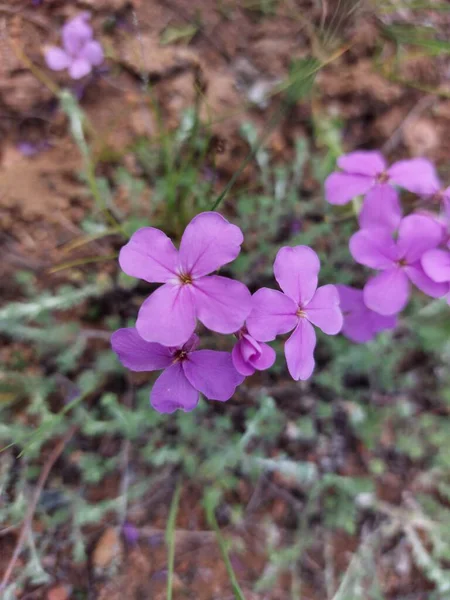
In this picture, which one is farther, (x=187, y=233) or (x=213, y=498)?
(x=213, y=498)

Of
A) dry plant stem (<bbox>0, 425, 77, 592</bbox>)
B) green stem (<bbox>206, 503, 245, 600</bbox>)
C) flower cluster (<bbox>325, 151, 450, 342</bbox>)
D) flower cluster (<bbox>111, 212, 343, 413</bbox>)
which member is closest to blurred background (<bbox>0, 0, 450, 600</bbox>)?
dry plant stem (<bbox>0, 425, 77, 592</bbox>)

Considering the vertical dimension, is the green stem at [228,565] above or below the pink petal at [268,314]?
below

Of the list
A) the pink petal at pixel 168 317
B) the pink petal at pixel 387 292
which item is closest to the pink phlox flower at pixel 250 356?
the pink petal at pixel 168 317

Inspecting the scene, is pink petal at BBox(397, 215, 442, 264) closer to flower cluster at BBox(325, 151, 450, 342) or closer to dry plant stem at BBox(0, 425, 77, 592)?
flower cluster at BBox(325, 151, 450, 342)

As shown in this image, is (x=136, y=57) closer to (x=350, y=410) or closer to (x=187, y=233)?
(x=187, y=233)

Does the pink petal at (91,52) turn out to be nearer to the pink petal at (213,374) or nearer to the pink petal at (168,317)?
the pink petal at (168,317)

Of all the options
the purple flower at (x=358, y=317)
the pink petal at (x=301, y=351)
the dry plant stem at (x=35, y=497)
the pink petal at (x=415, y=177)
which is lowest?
the dry plant stem at (x=35, y=497)

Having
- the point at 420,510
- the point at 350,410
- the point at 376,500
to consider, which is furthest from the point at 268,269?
the point at 420,510
